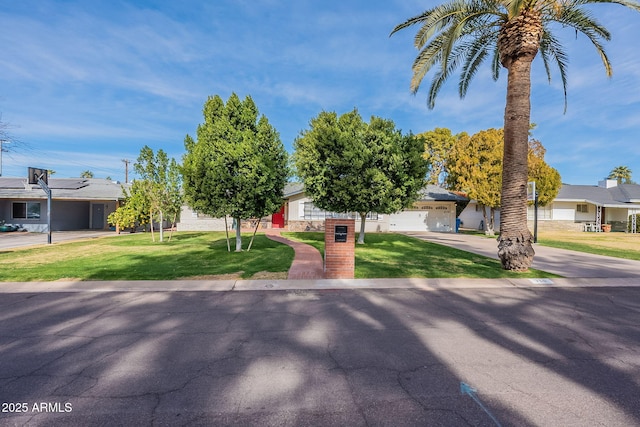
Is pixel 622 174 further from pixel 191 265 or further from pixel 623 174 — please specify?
pixel 191 265

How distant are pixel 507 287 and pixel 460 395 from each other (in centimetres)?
602

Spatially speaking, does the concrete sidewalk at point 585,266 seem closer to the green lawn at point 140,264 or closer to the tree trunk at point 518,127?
the tree trunk at point 518,127

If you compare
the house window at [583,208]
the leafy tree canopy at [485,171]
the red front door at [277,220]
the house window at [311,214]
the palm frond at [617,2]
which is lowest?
the red front door at [277,220]

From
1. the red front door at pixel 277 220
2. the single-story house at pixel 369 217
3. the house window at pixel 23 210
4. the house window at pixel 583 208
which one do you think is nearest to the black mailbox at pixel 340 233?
the single-story house at pixel 369 217

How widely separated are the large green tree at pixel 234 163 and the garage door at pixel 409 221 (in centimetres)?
1770

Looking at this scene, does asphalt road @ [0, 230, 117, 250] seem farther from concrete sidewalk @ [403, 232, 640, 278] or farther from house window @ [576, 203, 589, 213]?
house window @ [576, 203, 589, 213]

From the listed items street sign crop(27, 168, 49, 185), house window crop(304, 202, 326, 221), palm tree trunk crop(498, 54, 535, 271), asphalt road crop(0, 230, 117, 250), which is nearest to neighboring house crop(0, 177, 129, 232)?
asphalt road crop(0, 230, 117, 250)

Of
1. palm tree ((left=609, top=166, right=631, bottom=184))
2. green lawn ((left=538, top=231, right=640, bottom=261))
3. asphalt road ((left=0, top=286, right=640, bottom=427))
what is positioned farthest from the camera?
palm tree ((left=609, top=166, right=631, bottom=184))

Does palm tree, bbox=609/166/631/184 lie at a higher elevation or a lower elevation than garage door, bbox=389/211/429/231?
higher

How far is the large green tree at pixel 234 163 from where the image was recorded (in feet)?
38.5

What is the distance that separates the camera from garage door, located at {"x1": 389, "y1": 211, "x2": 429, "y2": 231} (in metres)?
28.4

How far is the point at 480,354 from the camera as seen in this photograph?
421 cm

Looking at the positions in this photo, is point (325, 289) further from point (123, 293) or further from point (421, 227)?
point (421, 227)

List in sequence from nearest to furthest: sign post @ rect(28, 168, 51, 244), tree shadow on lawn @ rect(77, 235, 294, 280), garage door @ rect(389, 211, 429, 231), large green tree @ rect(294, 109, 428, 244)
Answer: tree shadow on lawn @ rect(77, 235, 294, 280)
large green tree @ rect(294, 109, 428, 244)
sign post @ rect(28, 168, 51, 244)
garage door @ rect(389, 211, 429, 231)
